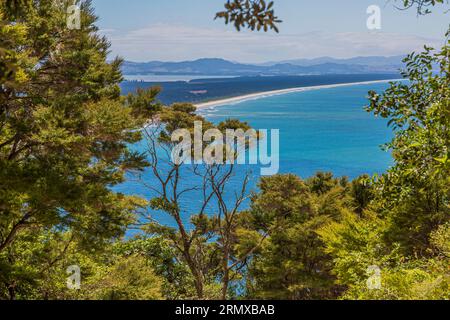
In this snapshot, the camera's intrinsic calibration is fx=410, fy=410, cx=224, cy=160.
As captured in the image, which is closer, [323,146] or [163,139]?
[163,139]

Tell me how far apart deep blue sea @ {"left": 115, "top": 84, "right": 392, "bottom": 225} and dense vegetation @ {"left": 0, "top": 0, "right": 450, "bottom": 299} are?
1397 centimetres

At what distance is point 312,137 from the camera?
5547 centimetres

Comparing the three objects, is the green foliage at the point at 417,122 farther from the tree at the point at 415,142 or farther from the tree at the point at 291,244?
the tree at the point at 291,244

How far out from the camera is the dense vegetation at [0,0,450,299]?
3416mm

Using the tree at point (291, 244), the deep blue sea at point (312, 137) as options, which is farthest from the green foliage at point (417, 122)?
the deep blue sea at point (312, 137)

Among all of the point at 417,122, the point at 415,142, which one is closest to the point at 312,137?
the point at 417,122

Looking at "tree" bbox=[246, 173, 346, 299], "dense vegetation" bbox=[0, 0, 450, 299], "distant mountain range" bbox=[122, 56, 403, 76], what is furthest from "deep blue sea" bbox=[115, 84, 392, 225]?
"distant mountain range" bbox=[122, 56, 403, 76]

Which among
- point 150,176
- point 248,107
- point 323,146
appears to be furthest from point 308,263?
point 248,107

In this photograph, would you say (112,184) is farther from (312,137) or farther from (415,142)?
(312,137)

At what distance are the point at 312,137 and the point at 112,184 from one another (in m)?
50.0

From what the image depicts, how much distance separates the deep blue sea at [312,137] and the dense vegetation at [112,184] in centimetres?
1397

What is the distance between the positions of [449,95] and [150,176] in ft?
116

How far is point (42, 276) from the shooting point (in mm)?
7520
